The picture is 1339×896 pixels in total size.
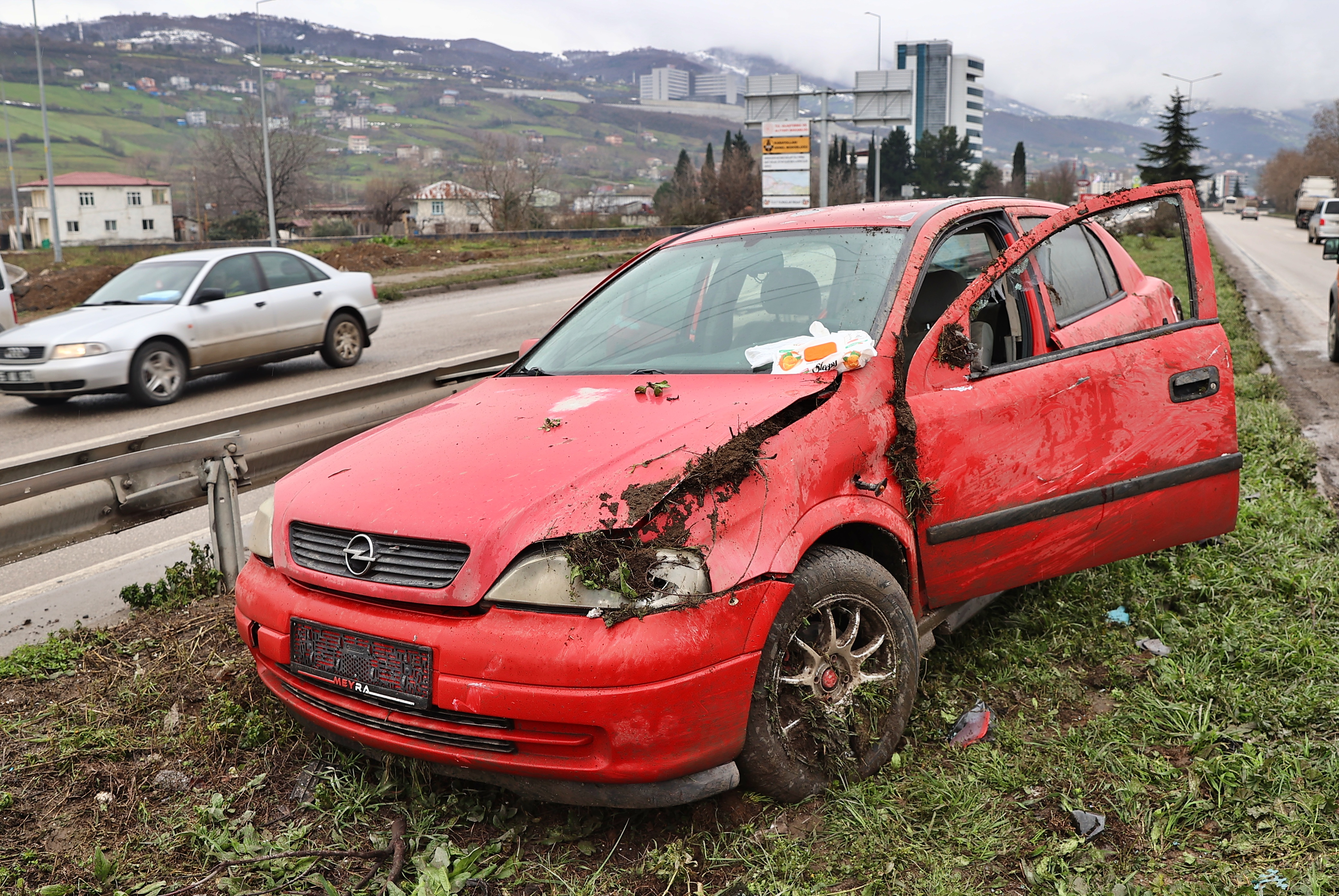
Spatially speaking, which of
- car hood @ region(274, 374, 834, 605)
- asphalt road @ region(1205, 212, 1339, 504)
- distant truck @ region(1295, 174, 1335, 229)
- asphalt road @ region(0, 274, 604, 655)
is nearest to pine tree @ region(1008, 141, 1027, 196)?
distant truck @ region(1295, 174, 1335, 229)

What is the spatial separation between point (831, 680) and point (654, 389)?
3.54ft

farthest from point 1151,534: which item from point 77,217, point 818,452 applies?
point 77,217

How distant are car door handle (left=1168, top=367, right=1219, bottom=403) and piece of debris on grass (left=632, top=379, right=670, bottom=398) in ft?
6.78

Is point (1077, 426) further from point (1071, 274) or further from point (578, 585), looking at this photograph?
point (578, 585)

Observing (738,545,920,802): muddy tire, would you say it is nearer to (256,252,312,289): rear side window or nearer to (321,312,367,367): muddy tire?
(256,252,312,289): rear side window

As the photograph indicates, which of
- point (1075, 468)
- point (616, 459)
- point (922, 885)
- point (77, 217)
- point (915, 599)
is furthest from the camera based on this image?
point (77, 217)

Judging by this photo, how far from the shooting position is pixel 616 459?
111 inches

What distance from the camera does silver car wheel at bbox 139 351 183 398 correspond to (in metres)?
10.5

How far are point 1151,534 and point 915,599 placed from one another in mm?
1291

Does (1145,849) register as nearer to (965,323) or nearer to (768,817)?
(768,817)

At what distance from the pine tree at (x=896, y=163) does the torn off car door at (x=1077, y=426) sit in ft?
365

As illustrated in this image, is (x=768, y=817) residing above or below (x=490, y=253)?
below

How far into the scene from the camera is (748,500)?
108 inches

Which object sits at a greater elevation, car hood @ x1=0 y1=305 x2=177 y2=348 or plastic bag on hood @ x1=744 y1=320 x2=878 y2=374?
plastic bag on hood @ x1=744 y1=320 x2=878 y2=374
